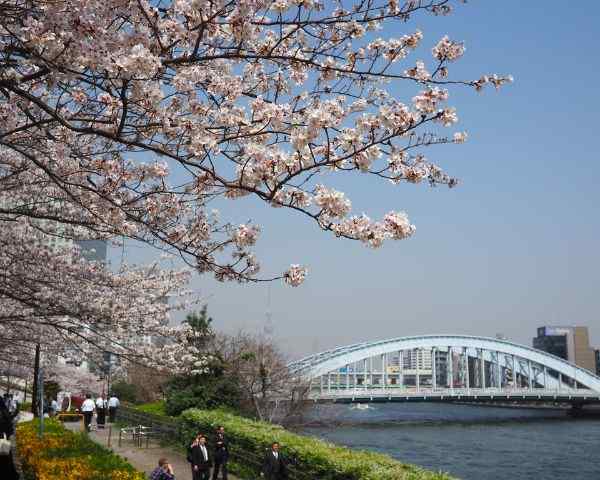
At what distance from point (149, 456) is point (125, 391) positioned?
21.4 metres

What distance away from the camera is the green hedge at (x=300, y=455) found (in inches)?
333

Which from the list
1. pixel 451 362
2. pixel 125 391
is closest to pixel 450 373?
pixel 451 362

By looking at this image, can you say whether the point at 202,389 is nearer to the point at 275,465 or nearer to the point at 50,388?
the point at 275,465

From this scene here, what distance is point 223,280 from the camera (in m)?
5.10

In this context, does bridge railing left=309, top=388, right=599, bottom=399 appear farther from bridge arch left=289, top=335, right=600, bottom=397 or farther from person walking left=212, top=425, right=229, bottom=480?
person walking left=212, top=425, right=229, bottom=480

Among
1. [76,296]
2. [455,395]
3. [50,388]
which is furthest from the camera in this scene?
[455,395]

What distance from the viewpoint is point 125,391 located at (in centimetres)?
3528

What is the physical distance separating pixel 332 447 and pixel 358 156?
8165 mm

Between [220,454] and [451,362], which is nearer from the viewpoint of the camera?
[220,454]

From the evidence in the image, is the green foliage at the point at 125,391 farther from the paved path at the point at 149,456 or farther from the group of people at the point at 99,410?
the paved path at the point at 149,456

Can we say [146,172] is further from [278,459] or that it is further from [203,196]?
[278,459]

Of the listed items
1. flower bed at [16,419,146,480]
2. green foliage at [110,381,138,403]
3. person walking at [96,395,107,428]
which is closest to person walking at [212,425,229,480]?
flower bed at [16,419,146,480]

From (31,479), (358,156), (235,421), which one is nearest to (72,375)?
(235,421)

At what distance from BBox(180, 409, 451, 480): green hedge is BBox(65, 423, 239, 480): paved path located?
0.68 m
